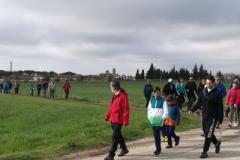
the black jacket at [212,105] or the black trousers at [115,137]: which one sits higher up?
the black jacket at [212,105]

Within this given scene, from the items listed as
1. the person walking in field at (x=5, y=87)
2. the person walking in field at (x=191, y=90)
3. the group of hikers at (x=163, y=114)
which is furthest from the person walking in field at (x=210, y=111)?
the person walking in field at (x=5, y=87)

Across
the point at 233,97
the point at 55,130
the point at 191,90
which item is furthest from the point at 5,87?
the point at 233,97

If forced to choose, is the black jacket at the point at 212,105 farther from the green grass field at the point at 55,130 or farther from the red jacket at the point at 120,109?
the green grass field at the point at 55,130

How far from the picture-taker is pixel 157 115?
38.7 feet

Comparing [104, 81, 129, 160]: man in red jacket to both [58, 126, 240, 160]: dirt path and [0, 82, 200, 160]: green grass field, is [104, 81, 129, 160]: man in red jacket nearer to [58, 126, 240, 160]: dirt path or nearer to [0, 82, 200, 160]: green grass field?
[58, 126, 240, 160]: dirt path

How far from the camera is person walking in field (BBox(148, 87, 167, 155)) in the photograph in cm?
1171

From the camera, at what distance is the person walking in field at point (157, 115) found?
1171cm

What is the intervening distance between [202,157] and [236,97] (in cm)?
786

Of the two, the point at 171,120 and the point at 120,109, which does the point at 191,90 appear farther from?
the point at 120,109

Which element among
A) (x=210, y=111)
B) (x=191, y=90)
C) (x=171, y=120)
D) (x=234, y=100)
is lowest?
(x=171, y=120)

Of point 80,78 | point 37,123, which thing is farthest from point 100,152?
point 80,78

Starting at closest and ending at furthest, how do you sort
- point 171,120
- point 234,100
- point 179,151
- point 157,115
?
1. point 157,115
2. point 179,151
3. point 171,120
4. point 234,100

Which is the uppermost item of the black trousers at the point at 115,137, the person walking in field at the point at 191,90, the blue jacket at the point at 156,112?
the person walking in field at the point at 191,90

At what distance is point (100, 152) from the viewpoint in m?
12.6
